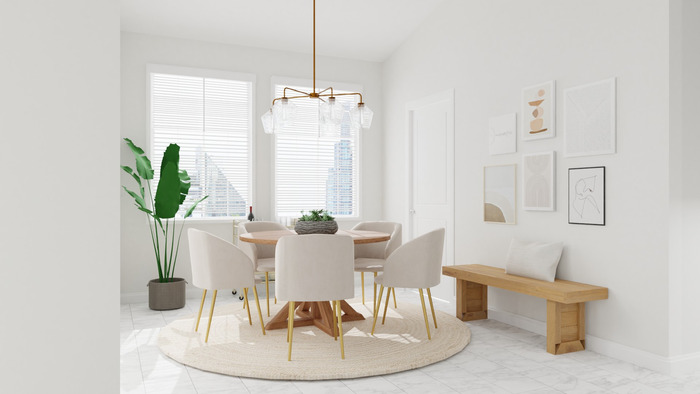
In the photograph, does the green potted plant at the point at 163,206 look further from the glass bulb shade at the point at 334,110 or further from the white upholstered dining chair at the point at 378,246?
the glass bulb shade at the point at 334,110

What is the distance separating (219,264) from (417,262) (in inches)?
57.4

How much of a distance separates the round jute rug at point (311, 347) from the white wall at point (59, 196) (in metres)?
1.92

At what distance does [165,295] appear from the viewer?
4797 mm

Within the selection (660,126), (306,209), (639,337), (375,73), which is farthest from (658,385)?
(375,73)

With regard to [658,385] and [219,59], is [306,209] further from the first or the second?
[658,385]

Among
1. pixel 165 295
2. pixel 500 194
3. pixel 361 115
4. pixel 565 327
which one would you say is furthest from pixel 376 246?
pixel 165 295

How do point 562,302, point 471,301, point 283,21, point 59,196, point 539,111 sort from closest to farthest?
1. point 59,196
2. point 562,302
3. point 539,111
4. point 471,301
5. point 283,21

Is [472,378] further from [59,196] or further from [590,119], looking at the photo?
[59,196]

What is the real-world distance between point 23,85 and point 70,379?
2.31 ft

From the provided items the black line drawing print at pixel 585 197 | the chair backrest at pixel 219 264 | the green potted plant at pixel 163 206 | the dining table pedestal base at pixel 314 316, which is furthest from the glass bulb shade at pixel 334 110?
the green potted plant at pixel 163 206

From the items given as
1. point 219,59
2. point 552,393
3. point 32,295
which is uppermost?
point 219,59

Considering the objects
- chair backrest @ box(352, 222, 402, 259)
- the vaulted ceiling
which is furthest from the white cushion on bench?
the vaulted ceiling

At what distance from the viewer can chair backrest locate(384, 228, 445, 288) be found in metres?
3.67

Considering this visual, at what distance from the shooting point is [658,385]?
2865 millimetres
